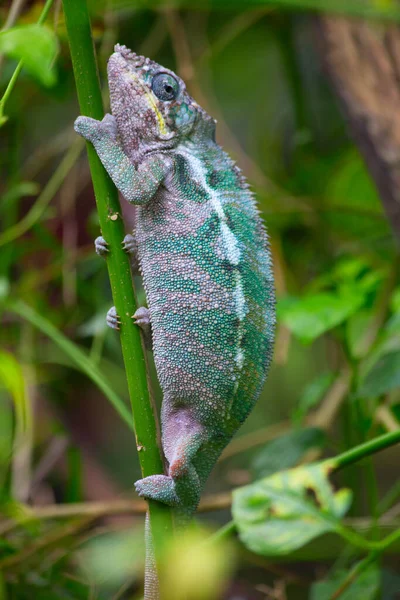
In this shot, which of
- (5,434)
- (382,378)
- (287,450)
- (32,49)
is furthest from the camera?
(5,434)

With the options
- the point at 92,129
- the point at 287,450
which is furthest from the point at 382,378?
the point at 92,129

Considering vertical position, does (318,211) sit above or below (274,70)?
below

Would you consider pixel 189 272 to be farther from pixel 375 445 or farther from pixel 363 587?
pixel 363 587

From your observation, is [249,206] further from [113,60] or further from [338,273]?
[338,273]

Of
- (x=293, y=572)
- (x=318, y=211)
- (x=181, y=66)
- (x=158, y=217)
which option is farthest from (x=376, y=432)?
(x=181, y=66)

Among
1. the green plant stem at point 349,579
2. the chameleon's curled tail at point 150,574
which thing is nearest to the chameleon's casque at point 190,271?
the chameleon's curled tail at point 150,574

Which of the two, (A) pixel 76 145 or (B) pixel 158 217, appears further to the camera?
(A) pixel 76 145
